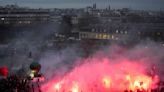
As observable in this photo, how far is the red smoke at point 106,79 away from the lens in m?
13.2

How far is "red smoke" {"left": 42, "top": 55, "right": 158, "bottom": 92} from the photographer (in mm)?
13199

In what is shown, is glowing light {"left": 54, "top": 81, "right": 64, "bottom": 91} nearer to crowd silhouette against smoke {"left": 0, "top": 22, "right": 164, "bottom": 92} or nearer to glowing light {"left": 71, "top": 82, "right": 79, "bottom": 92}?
crowd silhouette against smoke {"left": 0, "top": 22, "right": 164, "bottom": 92}

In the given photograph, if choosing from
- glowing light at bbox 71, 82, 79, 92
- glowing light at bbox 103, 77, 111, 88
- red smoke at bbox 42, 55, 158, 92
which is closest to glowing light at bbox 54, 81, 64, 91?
red smoke at bbox 42, 55, 158, 92

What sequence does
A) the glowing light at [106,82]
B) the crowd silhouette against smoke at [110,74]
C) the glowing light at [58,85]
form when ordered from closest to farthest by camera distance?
the glowing light at [58,85] → the crowd silhouette against smoke at [110,74] → the glowing light at [106,82]

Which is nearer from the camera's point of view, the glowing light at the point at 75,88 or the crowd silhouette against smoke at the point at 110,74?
the glowing light at the point at 75,88

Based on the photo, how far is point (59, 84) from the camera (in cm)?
1338

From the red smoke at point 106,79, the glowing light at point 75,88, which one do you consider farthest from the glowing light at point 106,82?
the glowing light at point 75,88

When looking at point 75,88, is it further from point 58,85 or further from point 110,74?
point 110,74

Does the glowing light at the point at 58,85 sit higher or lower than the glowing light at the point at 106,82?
higher

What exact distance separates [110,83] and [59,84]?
2046 mm

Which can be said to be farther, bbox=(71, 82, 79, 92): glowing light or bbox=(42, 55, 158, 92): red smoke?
bbox=(42, 55, 158, 92): red smoke

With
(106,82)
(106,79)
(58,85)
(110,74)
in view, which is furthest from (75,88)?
(110,74)

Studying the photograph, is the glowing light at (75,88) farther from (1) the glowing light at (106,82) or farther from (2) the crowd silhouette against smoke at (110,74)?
(1) the glowing light at (106,82)

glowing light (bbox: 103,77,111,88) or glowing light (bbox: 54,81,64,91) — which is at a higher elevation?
glowing light (bbox: 54,81,64,91)
